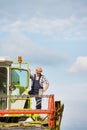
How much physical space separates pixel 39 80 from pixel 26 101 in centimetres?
104

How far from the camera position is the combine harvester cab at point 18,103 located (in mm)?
19094

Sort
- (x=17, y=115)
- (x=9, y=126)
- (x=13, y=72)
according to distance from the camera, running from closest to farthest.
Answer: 1. (x=9, y=126)
2. (x=17, y=115)
3. (x=13, y=72)

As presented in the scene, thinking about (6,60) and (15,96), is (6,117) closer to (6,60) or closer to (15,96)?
(15,96)

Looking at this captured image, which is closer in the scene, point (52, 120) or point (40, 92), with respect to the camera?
point (52, 120)

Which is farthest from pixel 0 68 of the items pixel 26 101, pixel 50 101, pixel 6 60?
pixel 50 101

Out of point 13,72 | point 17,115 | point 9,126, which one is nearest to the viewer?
point 9,126

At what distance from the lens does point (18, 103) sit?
21.1m

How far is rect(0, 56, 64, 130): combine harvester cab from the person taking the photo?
19.1 metres

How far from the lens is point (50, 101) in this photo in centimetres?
1917

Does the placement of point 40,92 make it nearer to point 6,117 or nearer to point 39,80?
point 39,80

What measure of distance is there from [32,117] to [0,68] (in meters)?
2.47

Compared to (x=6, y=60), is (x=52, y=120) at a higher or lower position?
lower

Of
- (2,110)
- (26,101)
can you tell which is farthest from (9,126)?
(26,101)

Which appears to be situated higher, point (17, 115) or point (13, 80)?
point (13, 80)
